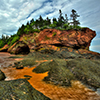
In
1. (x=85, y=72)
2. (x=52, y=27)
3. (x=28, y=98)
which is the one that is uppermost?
(x=52, y=27)

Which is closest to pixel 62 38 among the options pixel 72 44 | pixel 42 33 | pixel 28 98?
pixel 72 44

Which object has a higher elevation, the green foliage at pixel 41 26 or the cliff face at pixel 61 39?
the green foliage at pixel 41 26

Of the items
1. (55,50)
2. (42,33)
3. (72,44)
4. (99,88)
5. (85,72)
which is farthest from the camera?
(42,33)

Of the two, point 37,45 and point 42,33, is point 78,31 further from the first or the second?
point 37,45

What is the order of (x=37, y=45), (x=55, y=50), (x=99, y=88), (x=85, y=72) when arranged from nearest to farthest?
(x=99, y=88) < (x=85, y=72) < (x=55, y=50) < (x=37, y=45)

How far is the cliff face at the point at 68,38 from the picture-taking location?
2488 cm

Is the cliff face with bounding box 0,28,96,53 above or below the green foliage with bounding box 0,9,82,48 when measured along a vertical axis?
below

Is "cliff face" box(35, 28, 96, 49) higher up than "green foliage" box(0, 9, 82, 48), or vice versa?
"green foliage" box(0, 9, 82, 48)

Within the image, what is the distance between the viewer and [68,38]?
2536 centimetres

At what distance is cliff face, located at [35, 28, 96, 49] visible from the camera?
979 inches

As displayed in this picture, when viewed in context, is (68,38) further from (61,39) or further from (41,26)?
(41,26)

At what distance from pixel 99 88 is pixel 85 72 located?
1.76 meters

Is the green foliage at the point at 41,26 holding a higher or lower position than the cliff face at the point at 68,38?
higher

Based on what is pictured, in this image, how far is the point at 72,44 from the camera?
24.5m
